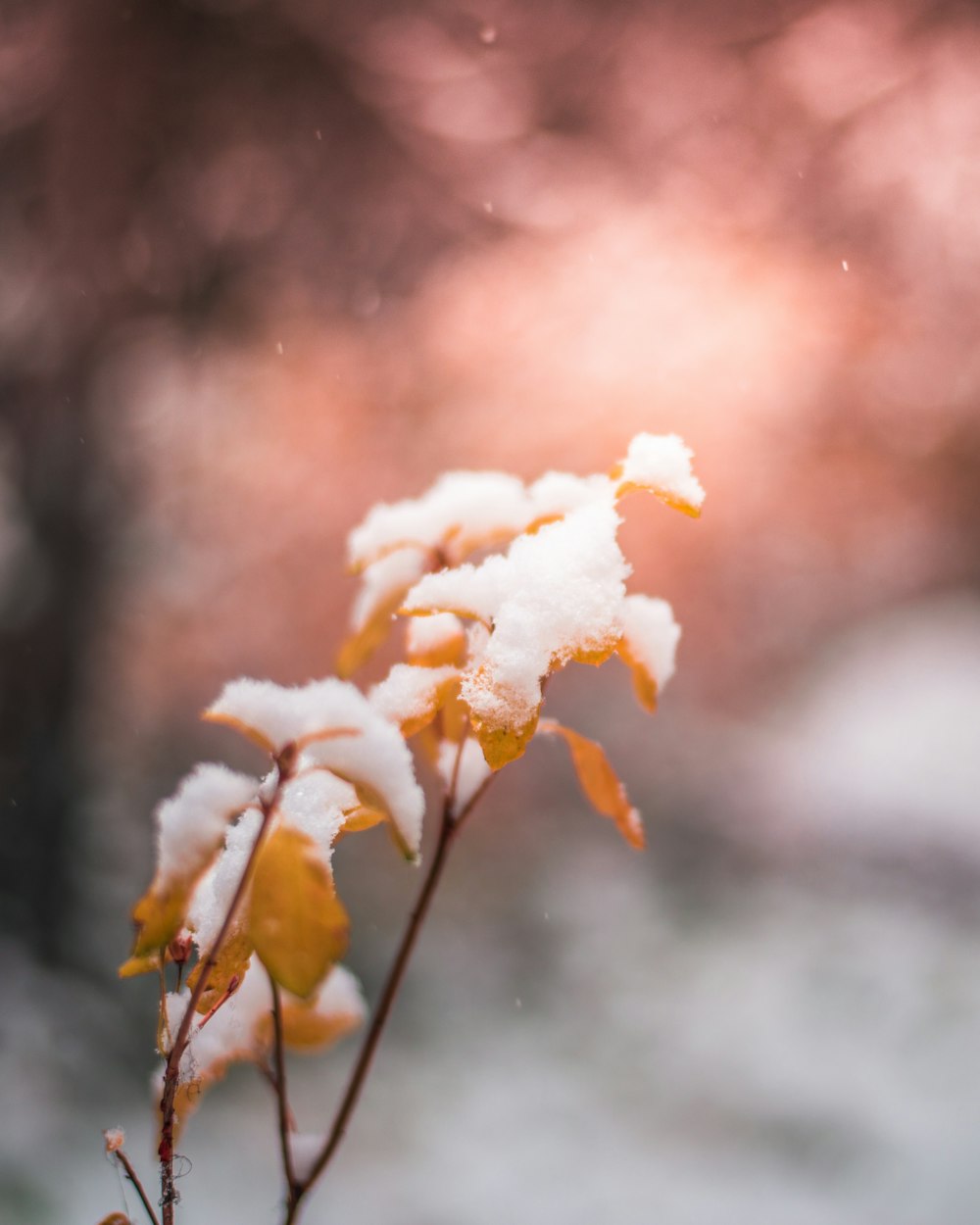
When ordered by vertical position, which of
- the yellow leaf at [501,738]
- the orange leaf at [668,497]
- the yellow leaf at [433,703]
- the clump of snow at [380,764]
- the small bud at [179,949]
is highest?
the orange leaf at [668,497]

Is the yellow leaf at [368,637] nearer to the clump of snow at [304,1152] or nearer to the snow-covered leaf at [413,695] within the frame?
the snow-covered leaf at [413,695]

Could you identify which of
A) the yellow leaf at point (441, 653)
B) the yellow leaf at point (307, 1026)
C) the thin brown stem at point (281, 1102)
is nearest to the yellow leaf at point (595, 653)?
the yellow leaf at point (441, 653)

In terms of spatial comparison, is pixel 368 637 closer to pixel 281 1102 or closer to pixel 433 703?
pixel 433 703

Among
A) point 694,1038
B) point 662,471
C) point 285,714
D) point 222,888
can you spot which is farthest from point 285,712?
point 694,1038

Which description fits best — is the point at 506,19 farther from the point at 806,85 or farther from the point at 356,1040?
the point at 356,1040

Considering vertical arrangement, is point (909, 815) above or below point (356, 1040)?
above

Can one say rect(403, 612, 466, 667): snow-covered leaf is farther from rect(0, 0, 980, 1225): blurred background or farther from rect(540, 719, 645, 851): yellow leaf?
rect(0, 0, 980, 1225): blurred background

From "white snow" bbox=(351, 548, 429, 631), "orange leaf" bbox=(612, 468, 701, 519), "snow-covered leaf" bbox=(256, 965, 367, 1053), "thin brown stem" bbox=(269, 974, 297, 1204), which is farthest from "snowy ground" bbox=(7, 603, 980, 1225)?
"orange leaf" bbox=(612, 468, 701, 519)

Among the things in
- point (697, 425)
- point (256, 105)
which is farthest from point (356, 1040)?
point (256, 105)
